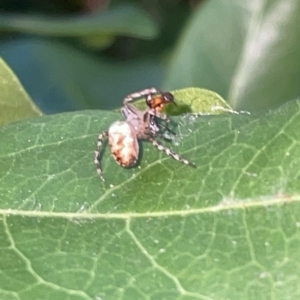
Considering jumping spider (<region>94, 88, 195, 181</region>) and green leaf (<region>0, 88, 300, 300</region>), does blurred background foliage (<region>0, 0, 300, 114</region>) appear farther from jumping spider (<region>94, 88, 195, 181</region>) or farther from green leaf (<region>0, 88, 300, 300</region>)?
green leaf (<region>0, 88, 300, 300</region>)

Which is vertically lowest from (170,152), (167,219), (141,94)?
(167,219)

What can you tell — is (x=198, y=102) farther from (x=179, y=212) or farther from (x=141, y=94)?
(x=179, y=212)

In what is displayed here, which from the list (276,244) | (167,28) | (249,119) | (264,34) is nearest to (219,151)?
(249,119)

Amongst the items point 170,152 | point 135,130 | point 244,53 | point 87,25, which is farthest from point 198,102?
point 87,25

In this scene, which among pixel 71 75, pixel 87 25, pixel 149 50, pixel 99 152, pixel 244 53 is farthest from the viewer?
pixel 149 50

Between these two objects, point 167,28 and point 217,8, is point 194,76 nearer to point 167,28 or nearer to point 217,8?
point 217,8

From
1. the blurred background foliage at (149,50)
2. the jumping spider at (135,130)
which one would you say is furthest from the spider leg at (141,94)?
the blurred background foliage at (149,50)
